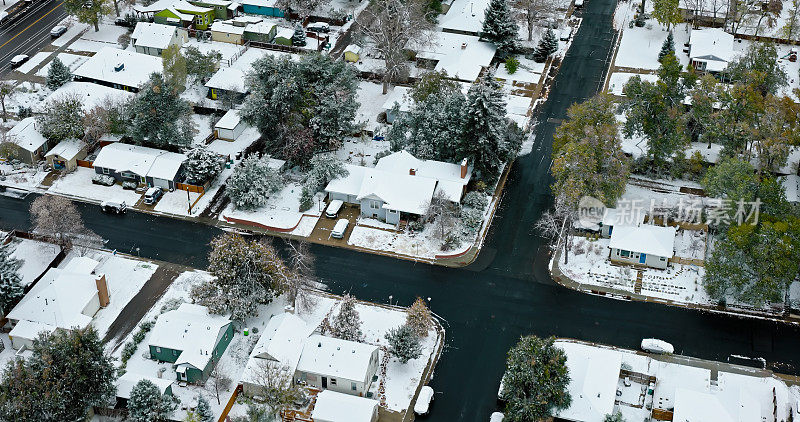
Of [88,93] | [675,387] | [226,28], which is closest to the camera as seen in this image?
[675,387]

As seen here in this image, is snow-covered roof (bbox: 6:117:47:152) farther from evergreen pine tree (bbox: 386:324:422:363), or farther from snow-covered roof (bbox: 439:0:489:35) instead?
snow-covered roof (bbox: 439:0:489:35)

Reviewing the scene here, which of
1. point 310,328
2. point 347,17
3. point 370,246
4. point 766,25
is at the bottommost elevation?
point 310,328

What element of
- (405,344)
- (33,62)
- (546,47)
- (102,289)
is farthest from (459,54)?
(102,289)

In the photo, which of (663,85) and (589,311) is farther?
(663,85)

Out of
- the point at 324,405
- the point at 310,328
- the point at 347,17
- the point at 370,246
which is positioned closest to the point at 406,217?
the point at 370,246

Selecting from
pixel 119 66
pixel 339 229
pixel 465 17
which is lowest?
pixel 339 229

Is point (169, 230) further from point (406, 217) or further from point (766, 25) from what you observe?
point (766, 25)

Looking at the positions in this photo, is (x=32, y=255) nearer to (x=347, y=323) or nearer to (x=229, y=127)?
(x=229, y=127)
